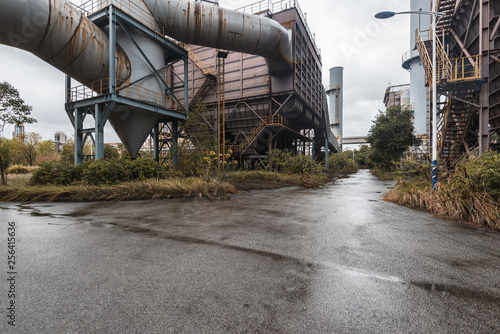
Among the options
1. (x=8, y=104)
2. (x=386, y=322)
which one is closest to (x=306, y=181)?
(x=386, y=322)

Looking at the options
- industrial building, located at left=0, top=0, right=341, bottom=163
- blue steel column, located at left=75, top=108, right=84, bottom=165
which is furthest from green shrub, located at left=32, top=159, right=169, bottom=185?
blue steel column, located at left=75, top=108, right=84, bottom=165

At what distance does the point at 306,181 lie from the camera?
12375mm

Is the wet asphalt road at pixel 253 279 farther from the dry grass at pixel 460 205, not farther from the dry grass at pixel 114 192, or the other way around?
the dry grass at pixel 114 192

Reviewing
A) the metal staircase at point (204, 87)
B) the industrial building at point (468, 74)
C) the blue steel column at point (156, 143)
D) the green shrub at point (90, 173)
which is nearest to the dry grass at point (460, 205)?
the industrial building at point (468, 74)

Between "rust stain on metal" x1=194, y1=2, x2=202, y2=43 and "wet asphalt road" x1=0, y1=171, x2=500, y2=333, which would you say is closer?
"wet asphalt road" x1=0, y1=171, x2=500, y2=333

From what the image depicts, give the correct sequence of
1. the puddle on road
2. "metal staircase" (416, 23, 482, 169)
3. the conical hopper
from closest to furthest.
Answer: the puddle on road → "metal staircase" (416, 23, 482, 169) → the conical hopper

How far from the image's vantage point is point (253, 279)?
2154mm

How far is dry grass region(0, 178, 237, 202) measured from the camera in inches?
294

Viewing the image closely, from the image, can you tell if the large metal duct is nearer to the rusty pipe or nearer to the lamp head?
the rusty pipe

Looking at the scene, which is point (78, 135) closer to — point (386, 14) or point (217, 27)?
point (217, 27)

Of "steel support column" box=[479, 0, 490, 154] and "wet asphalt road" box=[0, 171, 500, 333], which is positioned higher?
"steel support column" box=[479, 0, 490, 154]

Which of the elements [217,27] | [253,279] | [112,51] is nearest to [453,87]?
[217,27]

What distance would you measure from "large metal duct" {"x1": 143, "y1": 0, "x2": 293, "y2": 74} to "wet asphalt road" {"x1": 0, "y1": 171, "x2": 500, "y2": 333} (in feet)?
41.9

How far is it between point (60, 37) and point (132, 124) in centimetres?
500
